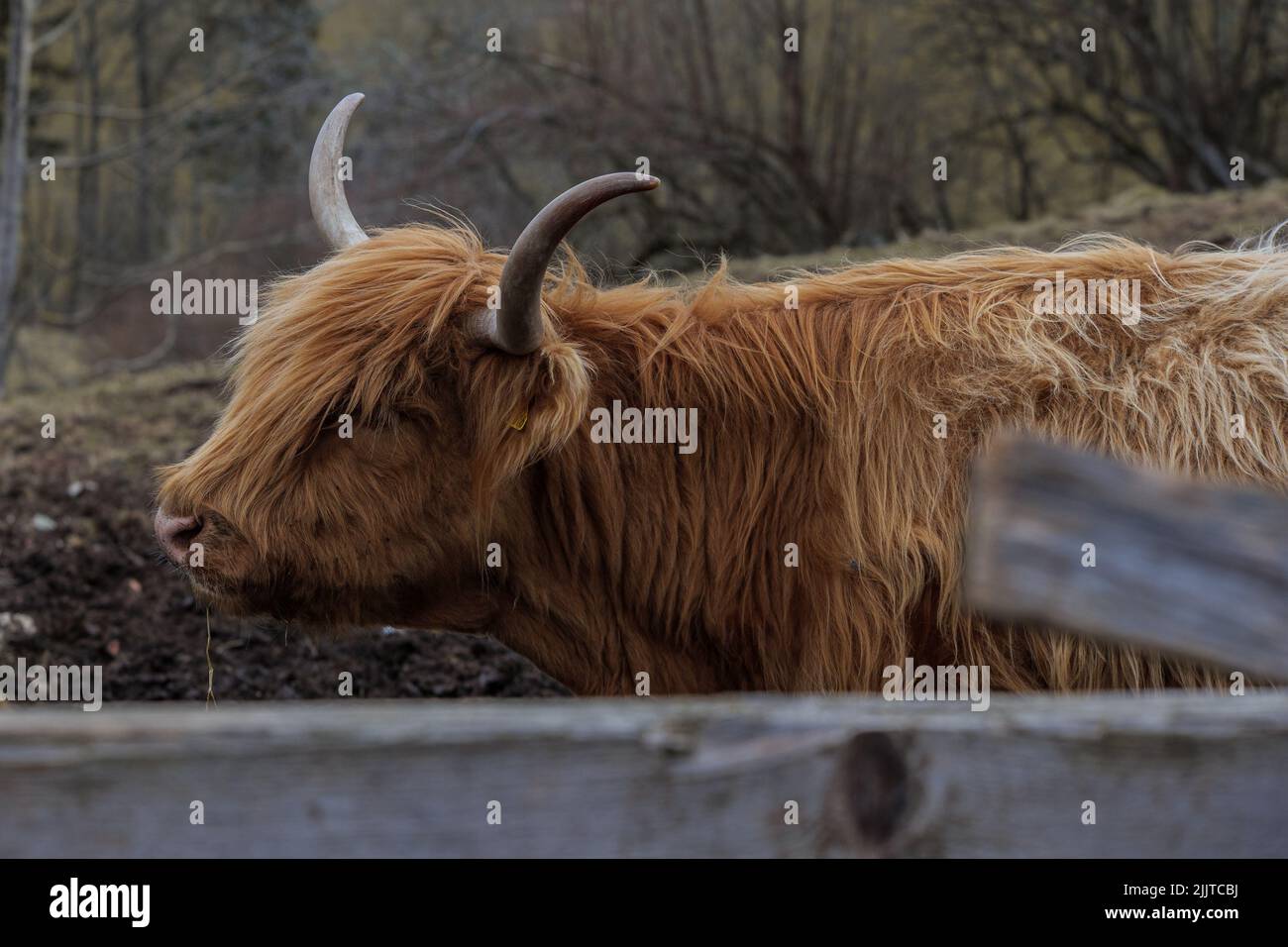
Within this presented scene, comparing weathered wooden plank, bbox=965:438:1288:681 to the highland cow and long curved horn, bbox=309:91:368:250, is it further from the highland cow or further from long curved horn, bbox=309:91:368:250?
long curved horn, bbox=309:91:368:250

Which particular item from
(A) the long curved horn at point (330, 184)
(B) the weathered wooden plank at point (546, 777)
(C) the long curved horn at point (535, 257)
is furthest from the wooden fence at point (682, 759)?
(A) the long curved horn at point (330, 184)

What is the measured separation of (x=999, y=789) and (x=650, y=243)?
11231 millimetres

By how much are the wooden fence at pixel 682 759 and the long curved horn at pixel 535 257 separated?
165 centimetres

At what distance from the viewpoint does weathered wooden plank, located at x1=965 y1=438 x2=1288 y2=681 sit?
4.28 feet

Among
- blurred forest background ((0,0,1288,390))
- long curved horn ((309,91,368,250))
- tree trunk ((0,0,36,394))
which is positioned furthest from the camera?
blurred forest background ((0,0,1288,390))

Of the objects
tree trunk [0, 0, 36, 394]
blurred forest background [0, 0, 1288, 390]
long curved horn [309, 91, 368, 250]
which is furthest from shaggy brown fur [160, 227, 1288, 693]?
blurred forest background [0, 0, 1288, 390]

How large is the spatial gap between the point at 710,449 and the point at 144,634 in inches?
116

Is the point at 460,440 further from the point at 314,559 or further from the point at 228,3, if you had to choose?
the point at 228,3

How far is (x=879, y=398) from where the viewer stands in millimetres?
3076

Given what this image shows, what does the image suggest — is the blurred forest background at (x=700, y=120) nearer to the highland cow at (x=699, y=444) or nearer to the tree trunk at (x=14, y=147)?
the tree trunk at (x=14, y=147)

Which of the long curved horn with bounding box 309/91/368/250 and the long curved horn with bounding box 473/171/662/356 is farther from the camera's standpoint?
the long curved horn with bounding box 309/91/368/250

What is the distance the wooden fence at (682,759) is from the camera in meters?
1.36
